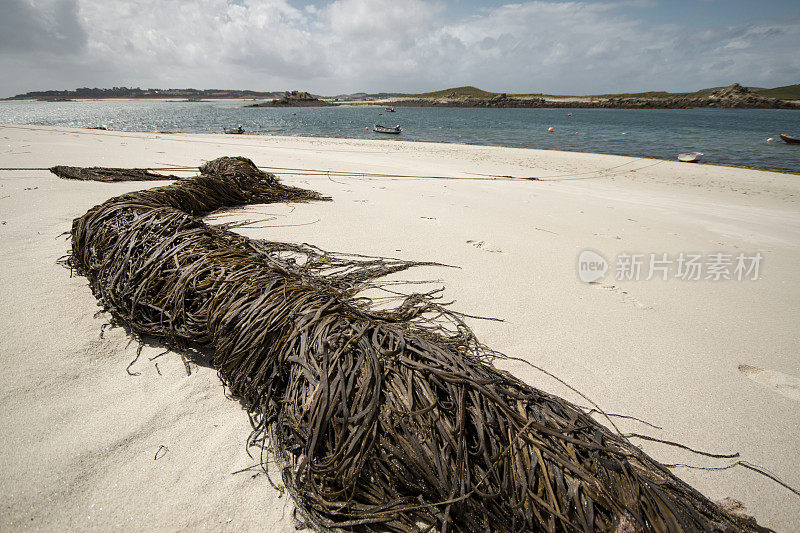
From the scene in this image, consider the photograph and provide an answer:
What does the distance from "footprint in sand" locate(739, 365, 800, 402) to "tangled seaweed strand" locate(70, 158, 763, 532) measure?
0.97m

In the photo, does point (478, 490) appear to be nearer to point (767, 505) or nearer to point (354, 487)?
point (354, 487)

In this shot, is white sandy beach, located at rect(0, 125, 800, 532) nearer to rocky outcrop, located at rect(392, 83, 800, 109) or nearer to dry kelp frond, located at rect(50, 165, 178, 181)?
dry kelp frond, located at rect(50, 165, 178, 181)

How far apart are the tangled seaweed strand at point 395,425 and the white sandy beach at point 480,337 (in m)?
0.16

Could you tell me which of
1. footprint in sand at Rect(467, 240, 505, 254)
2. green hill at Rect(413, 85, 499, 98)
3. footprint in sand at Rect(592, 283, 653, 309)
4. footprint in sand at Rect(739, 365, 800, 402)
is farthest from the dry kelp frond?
green hill at Rect(413, 85, 499, 98)

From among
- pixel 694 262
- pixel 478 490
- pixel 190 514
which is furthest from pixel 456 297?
pixel 694 262

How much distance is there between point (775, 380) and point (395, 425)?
6.50 ft

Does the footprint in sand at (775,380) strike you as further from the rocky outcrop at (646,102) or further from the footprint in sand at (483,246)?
the rocky outcrop at (646,102)

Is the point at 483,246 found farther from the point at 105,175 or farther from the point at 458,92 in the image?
the point at 458,92

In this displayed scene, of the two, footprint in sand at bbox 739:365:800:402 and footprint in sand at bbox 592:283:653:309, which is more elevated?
footprint in sand at bbox 592:283:653:309

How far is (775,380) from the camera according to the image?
176cm

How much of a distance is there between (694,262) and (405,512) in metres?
3.48

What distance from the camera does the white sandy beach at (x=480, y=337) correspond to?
1141mm

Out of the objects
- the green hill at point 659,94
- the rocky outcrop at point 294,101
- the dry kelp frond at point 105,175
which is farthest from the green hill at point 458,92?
the dry kelp frond at point 105,175

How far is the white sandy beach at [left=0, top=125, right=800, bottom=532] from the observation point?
3.74 ft
